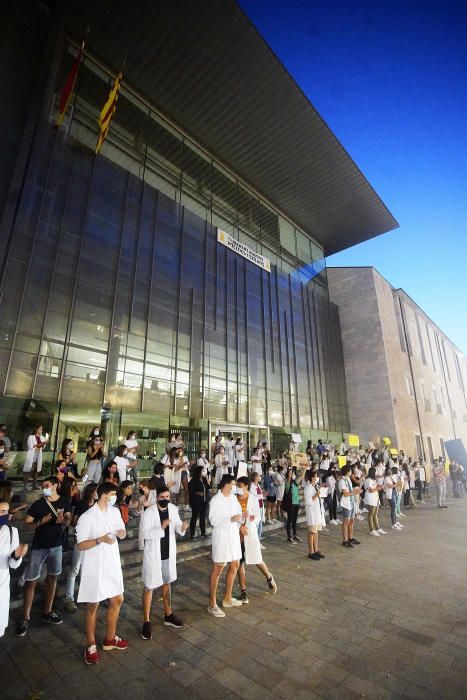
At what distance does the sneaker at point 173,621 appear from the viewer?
14.6ft

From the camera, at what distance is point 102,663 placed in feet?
12.0

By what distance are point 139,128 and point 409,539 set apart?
2395cm

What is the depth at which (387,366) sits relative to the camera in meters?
27.8

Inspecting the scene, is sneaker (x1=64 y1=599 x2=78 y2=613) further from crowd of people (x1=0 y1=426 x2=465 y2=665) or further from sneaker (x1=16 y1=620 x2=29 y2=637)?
sneaker (x1=16 y1=620 x2=29 y2=637)

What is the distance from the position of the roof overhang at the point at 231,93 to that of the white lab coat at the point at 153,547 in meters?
23.1

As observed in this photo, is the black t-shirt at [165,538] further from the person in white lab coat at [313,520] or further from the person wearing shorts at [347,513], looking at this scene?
the person wearing shorts at [347,513]

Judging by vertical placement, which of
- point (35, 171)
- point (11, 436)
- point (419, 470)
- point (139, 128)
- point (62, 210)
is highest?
point (139, 128)

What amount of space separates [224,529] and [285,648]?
165 centimetres

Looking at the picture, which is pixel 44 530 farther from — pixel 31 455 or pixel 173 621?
pixel 31 455

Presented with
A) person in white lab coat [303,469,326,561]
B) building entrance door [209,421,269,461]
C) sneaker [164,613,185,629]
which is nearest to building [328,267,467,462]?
building entrance door [209,421,269,461]

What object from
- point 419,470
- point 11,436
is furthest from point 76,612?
point 419,470

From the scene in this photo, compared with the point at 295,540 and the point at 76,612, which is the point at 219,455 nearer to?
A: the point at 295,540

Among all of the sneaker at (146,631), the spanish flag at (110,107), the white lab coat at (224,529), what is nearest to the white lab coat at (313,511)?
the white lab coat at (224,529)

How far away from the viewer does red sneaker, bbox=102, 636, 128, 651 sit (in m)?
3.86
